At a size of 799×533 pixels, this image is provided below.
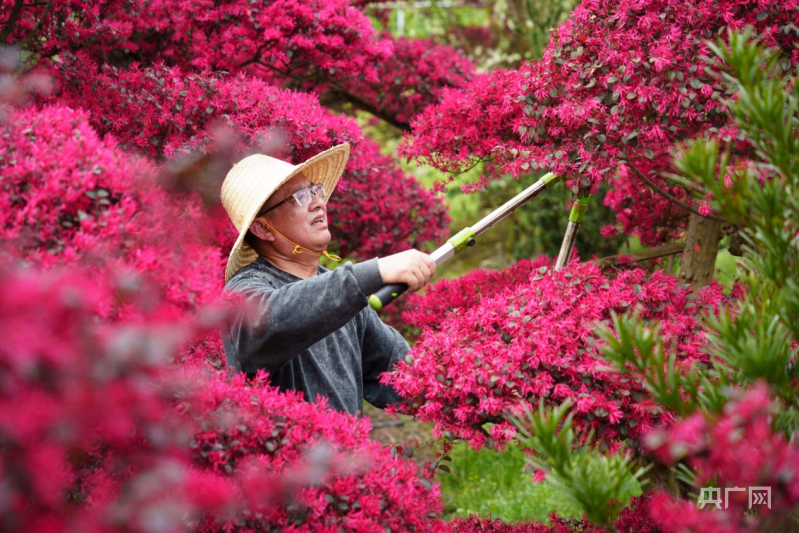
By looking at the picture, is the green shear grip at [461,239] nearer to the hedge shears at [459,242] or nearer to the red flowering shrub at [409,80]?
the hedge shears at [459,242]

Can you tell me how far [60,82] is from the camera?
3.04 meters

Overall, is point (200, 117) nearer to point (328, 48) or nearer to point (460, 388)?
point (328, 48)

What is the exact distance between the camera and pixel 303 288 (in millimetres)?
2156

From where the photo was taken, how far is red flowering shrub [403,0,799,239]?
2250mm

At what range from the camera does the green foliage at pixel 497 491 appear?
155 inches

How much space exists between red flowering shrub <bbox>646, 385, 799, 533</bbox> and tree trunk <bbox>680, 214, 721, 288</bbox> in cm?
162

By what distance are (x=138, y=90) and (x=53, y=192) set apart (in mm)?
1591

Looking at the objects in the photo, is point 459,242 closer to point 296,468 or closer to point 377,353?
point 377,353

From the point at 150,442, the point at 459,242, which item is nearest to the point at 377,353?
the point at 459,242

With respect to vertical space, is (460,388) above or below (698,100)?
below

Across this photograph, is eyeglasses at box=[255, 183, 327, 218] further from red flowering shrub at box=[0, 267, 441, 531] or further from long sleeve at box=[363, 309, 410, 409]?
red flowering shrub at box=[0, 267, 441, 531]

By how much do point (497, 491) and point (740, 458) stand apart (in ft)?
10.5

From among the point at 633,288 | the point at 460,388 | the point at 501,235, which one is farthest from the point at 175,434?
the point at 501,235

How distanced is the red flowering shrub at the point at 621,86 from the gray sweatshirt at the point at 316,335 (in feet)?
2.55
